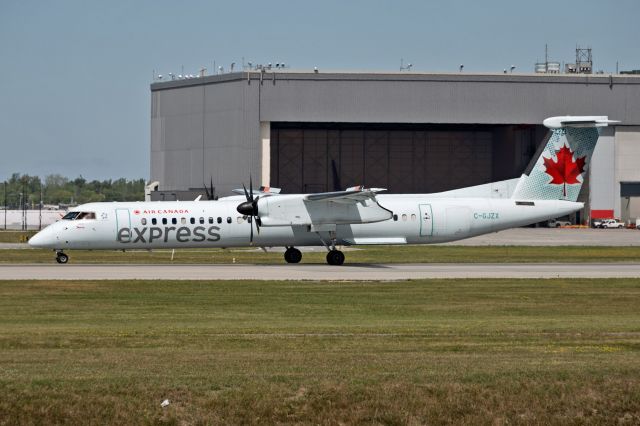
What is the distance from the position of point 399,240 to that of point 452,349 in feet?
90.3

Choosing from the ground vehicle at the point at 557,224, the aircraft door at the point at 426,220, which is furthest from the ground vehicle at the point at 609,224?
the aircraft door at the point at 426,220

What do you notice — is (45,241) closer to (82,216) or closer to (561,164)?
(82,216)

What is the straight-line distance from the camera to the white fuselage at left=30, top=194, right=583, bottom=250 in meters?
44.8

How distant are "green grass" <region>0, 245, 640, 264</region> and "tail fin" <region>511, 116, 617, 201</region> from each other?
492 cm

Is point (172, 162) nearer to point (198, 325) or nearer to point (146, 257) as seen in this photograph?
point (146, 257)

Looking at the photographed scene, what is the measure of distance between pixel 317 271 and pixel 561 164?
1411 centimetres

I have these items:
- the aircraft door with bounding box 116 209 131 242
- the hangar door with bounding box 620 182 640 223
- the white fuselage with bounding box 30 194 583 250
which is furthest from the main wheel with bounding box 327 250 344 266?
the hangar door with bounding box 620 182 640 223

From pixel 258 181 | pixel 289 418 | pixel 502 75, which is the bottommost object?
pixel 289 418

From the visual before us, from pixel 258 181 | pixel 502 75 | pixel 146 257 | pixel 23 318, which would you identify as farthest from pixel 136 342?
pixel 502 75

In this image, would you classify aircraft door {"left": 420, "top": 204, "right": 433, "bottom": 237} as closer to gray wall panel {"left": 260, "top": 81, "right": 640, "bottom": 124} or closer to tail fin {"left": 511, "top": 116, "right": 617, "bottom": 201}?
tail fin {"left": 511, "top": 116, "right": 617, "bottom": 201}

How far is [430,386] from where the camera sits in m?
15.0

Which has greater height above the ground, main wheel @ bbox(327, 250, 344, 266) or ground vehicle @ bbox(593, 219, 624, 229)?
ground vehicle @ bbox(593, 219, 624, 229)

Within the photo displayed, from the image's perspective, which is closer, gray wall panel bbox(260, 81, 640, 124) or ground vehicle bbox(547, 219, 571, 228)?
gray wall panel bbox(260, 81, 640, 124)

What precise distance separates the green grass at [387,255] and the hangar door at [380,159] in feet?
176
